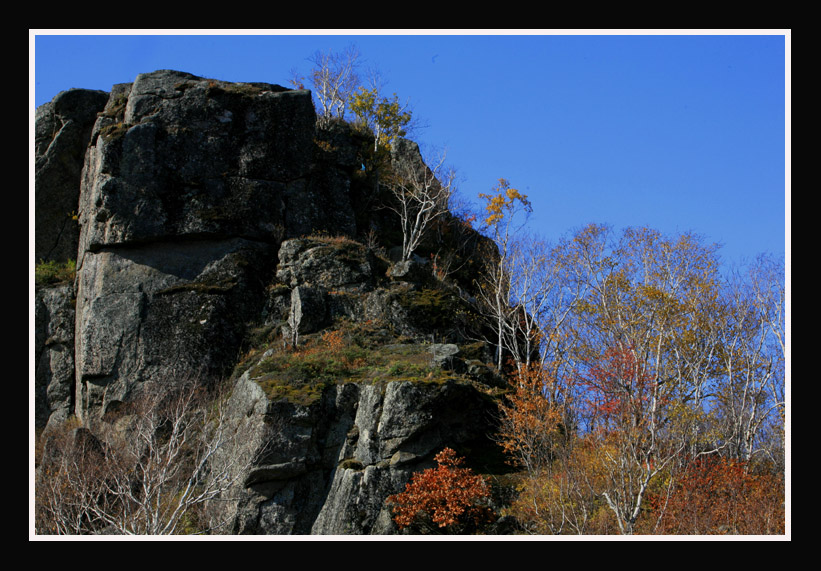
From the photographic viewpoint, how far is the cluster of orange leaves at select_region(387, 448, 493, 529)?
80.6 ft

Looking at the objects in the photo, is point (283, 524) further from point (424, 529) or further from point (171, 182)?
point (171, 182)

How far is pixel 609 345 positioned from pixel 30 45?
79.6 feet

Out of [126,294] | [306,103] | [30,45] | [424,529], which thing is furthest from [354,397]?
[306,103]

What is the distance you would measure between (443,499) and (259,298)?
13838 millimetres

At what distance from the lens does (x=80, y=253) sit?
38.4m

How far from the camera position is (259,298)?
35656 millimetres

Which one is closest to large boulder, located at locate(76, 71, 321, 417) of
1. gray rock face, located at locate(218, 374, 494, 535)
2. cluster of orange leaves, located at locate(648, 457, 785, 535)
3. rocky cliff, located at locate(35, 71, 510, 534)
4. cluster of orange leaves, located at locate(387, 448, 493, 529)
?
rocky cliff, located at locate(35, 71, 510, 534)

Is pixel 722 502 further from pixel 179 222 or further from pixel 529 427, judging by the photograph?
pixel 179 222

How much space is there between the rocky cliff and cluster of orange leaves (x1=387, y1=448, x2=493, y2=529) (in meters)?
0.62

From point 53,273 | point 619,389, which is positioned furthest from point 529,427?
point 53,273

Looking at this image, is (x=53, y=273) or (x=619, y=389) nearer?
(x=619, y=389)

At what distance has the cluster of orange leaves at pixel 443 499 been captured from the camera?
24.6 m

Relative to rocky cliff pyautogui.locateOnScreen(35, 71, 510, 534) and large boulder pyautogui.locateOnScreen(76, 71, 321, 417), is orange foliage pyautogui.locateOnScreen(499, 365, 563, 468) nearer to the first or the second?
rocky cliff pyautogui.locateOnScreen(35, 71, 510, 534)

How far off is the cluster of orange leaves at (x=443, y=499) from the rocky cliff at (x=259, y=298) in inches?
24.3
